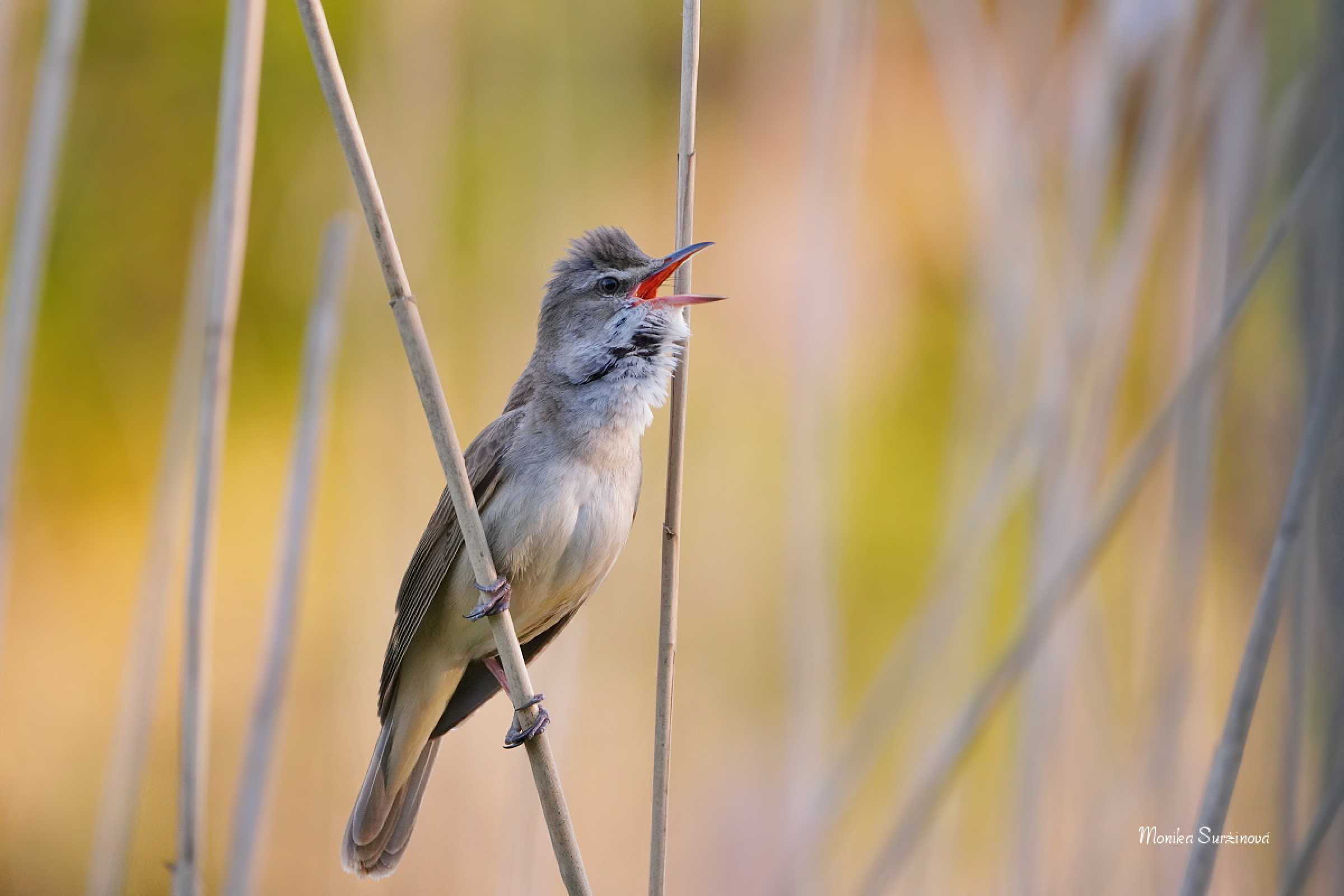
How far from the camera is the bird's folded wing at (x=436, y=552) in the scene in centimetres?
223

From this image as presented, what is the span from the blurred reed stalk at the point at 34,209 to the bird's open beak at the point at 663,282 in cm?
121

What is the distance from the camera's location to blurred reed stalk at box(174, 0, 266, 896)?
1.76m

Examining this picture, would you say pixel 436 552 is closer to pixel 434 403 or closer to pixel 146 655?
pixel 146 655

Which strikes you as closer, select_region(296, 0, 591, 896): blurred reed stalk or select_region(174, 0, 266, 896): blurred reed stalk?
select_region(296, 0, 591, 896): blurred reed stalk

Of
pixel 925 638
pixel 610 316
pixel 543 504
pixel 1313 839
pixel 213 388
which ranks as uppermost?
pixel 610 316

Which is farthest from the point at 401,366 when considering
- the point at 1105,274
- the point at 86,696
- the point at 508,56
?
the point at 1105,274

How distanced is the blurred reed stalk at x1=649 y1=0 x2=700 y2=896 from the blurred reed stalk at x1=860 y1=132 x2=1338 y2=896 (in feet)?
1.71

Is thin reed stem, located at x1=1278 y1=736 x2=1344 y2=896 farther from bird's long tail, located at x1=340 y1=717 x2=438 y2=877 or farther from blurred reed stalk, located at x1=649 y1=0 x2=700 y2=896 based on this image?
bird's long tail, located at x1=340 y1=717 x2=438 y2=877

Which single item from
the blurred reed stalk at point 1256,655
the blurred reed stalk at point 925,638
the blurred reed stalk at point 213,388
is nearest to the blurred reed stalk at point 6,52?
the blurred reed stalk at point 213,388

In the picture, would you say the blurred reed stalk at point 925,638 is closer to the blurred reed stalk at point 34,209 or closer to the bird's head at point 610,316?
the bird's head at point 610,316

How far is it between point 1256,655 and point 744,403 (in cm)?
286

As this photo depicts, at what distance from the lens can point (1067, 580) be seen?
6.48 feet

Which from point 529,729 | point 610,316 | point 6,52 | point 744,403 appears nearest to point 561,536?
point 610,316

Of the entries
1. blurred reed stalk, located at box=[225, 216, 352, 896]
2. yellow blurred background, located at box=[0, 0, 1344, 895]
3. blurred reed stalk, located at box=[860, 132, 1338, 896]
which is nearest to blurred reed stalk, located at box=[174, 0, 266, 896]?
blurred reed stalk, located at box=[225, 216, 352, 896]
